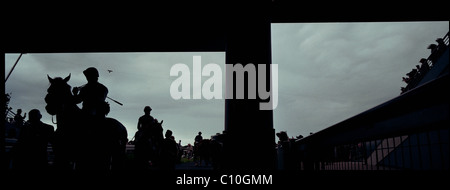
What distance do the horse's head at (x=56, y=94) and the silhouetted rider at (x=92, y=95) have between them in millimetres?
159

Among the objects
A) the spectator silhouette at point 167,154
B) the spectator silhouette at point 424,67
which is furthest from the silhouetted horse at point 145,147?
the spectator silhouette at point 424,67

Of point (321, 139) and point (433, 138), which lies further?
point (433, 138)

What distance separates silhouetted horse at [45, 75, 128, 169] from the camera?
136 inches

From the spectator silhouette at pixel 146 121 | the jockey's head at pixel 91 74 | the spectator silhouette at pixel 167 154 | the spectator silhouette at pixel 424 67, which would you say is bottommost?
the spectator silhouette at pixel 167 154

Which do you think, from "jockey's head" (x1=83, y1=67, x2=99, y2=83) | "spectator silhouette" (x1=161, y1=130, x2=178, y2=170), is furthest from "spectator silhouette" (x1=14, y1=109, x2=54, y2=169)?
"spectator silhouette" (x1=161, y1=130, x2=178, y2=170)

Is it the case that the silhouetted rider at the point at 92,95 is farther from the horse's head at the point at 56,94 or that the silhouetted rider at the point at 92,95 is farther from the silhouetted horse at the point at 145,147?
the silhouetted horse at the point at 145,147

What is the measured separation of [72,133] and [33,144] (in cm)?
182

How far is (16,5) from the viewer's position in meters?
4.59

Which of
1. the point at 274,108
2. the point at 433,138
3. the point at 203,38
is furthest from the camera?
the point at 433,138

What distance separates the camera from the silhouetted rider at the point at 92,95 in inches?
144

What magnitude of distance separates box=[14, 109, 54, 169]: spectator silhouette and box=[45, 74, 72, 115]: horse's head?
1528 mm
